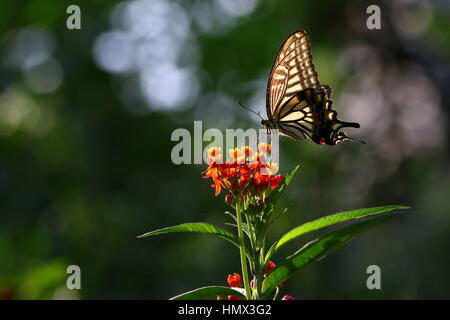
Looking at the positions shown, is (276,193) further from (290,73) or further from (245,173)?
(290,73)

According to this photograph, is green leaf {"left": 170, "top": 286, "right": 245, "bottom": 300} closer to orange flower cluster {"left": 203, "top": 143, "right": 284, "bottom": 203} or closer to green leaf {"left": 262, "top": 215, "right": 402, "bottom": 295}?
green leaf {"left": 262, "top": 215, "right": 402, "bottom": 295}

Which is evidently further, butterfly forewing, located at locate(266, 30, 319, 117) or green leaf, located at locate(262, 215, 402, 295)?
butterfly forewing, located at locate(266, 30, 319, 117)

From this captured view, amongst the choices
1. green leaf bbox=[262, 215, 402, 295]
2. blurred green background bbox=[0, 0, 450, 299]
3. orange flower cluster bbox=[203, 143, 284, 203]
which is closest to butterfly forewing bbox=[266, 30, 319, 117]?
orange flower cluster bbox=[203, 143, 284, 203]

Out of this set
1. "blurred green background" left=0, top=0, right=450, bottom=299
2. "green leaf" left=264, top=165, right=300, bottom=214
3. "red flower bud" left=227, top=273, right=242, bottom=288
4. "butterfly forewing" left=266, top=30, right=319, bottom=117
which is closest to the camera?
"green leaf" left=264, top=165, right=300, bottom=214

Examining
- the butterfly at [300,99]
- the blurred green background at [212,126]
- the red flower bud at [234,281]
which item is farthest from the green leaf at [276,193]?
the blurred green background at [212,126]

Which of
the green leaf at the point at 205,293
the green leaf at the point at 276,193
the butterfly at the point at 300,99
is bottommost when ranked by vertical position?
the green leaf at the point at 205,293

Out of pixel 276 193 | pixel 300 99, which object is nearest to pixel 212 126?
pixel 300 99

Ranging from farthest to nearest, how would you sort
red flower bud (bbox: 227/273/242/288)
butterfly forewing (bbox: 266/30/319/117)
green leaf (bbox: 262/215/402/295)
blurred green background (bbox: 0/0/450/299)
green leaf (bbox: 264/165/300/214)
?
blurred green background (bbox: 0/0/450/299), butterfly forewing (bbox: 266/30/319/117), red flower bud (bbox: 227/273/242/288), green leaf (bbox: 264/165/300/214), green leaf (bbox: 262/215/402/295)

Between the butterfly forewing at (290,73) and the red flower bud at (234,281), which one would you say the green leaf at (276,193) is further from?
the butterfly forewing at (290,73)
